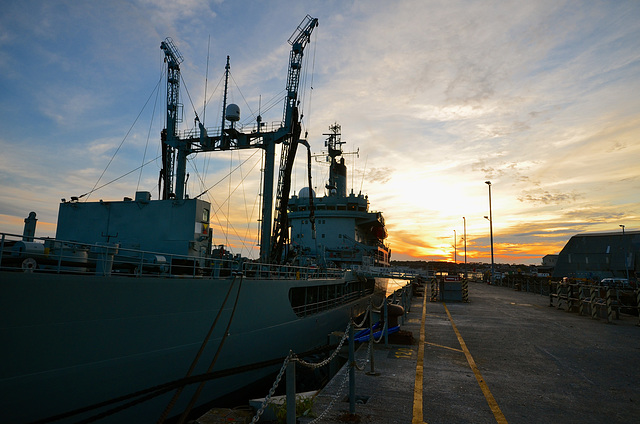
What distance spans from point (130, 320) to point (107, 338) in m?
0.48

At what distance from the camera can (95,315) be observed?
20.1ft

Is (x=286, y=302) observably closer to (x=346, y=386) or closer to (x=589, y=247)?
(x=346, y=386)

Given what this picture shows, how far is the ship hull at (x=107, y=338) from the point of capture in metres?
5.31

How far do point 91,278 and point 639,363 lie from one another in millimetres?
12554

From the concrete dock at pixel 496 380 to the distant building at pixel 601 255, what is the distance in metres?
43.5

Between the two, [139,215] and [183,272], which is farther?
[139,215]

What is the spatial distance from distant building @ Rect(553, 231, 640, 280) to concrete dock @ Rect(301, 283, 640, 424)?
4350 cm

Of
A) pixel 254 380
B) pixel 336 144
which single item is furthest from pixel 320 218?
pixel 254 380

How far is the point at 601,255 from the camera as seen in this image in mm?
49938

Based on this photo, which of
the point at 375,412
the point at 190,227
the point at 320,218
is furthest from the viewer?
the point at 320,218

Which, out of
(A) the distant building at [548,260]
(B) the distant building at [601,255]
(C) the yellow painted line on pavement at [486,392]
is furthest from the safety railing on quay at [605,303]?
(A) the distant building at [548,260]

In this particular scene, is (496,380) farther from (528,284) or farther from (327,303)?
(528,284)

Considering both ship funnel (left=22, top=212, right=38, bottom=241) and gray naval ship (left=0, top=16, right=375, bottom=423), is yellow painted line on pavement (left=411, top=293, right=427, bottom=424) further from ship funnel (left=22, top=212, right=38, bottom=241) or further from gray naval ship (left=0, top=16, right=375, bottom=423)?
ship funnel (left=22, top=212, right=38, bottom=241)

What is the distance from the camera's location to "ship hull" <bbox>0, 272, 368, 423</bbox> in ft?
17.4
